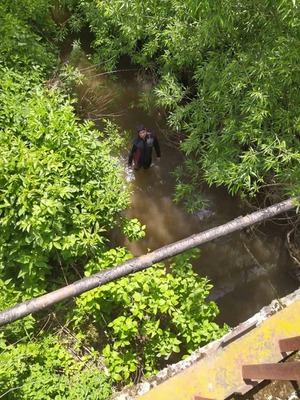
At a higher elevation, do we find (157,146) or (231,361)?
(157,146)

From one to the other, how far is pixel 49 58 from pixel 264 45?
383 cm

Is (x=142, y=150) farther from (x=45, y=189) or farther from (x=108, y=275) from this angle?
(x=108, y=275)

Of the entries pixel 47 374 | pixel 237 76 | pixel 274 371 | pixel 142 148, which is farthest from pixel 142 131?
pixel 274 371

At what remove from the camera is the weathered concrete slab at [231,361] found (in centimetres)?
281

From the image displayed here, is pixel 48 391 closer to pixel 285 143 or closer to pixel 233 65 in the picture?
pixel 285 143

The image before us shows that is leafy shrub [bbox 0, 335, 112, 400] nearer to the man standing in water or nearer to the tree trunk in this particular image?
the tree trunk

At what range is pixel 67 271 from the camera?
4.88 m

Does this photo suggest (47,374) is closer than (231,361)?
No

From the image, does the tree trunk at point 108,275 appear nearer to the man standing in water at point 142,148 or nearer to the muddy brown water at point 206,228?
the muddy brown water at point 206,228

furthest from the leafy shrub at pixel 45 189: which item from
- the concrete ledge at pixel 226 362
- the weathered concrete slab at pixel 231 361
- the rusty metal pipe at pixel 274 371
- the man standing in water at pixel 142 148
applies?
the rusty metal pipe at pixel 274 371

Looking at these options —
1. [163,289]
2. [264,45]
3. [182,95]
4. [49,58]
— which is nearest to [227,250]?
[163,289]

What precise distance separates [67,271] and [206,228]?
305 cm

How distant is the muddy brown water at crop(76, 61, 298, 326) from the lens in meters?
6.11

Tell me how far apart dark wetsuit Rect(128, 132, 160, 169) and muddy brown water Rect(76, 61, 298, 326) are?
43cm
